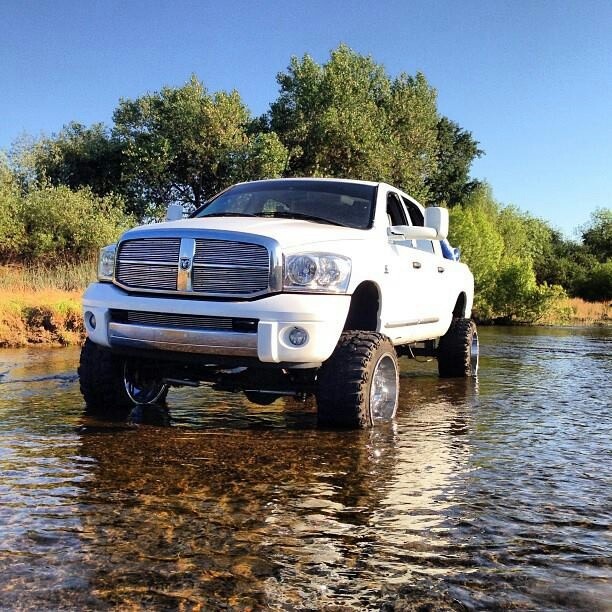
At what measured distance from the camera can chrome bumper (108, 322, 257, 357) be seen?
4.96 metres

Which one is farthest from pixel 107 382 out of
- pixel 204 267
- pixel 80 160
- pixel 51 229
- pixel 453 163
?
pixel 453 163

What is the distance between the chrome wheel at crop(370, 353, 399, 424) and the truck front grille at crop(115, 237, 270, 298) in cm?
120

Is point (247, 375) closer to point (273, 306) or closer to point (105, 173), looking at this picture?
point (273, 306)

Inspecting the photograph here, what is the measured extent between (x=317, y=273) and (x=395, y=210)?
245 cm

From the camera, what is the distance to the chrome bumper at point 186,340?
195 inches

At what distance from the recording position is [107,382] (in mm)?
5949

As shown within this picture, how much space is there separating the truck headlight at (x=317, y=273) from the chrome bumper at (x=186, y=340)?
0.47 meters

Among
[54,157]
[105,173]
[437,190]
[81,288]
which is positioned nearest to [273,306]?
[81,288]

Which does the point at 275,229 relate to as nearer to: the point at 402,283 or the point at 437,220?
the point at 402,283

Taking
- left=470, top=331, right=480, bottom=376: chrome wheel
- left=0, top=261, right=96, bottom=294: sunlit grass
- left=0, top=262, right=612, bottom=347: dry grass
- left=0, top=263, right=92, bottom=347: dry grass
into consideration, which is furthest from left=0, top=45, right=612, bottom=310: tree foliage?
left=470, top=331, right=480, bottom=376: chrome wheel

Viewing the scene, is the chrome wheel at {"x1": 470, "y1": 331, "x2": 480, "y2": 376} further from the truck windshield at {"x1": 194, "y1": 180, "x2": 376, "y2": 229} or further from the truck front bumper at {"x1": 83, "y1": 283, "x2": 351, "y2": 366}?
the truck front bumper at {"x1": 83, "y1": 283, "x2": 351, "y2": 366}

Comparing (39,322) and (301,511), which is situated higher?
(39,322)

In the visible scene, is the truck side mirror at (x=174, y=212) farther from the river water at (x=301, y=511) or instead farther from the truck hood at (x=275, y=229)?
the river water at (x=301, y=511)

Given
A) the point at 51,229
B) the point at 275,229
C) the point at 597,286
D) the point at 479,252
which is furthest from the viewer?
the point at 597,286
